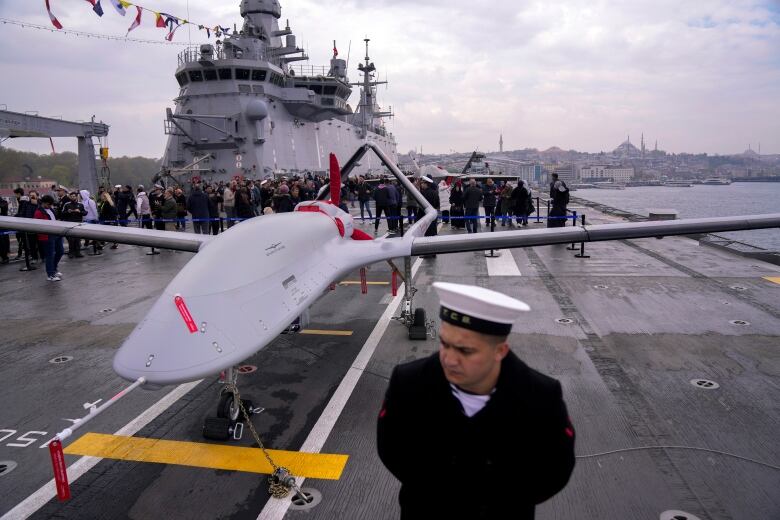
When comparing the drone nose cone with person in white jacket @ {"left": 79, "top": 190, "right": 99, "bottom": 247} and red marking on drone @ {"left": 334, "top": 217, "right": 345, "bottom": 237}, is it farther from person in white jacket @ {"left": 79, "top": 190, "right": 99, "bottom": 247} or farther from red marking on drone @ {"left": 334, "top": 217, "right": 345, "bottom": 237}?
person in white jacket @ {"left": 79, "top": 190, "right": 99, "bottom": 247}

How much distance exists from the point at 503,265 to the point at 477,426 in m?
13.1

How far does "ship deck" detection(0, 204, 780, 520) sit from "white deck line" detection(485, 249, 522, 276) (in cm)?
114

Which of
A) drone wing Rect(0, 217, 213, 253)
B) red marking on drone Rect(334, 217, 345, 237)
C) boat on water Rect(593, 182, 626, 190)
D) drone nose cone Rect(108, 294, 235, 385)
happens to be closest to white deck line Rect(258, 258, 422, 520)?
drone nose cone Rect(108, 294, 235, 385)

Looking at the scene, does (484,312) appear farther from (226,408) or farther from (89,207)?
(89,207)

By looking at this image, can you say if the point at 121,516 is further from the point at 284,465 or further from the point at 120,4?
the point at 120,4

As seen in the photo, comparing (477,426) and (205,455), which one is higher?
(477,426)

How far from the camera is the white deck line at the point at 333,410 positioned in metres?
4.26

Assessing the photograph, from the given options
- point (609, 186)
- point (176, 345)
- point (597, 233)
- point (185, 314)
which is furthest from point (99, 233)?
point (609, 186)

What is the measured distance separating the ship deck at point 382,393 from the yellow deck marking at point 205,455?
116 mm

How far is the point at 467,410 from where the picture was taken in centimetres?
211

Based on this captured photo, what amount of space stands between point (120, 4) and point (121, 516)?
878 inches

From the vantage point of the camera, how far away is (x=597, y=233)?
25.2ft

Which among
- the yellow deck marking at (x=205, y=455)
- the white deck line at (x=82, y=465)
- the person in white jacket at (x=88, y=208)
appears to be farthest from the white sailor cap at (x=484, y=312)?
the person in white jacket at (x=88, y=208)

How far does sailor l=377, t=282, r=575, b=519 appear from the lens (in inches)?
80.0
